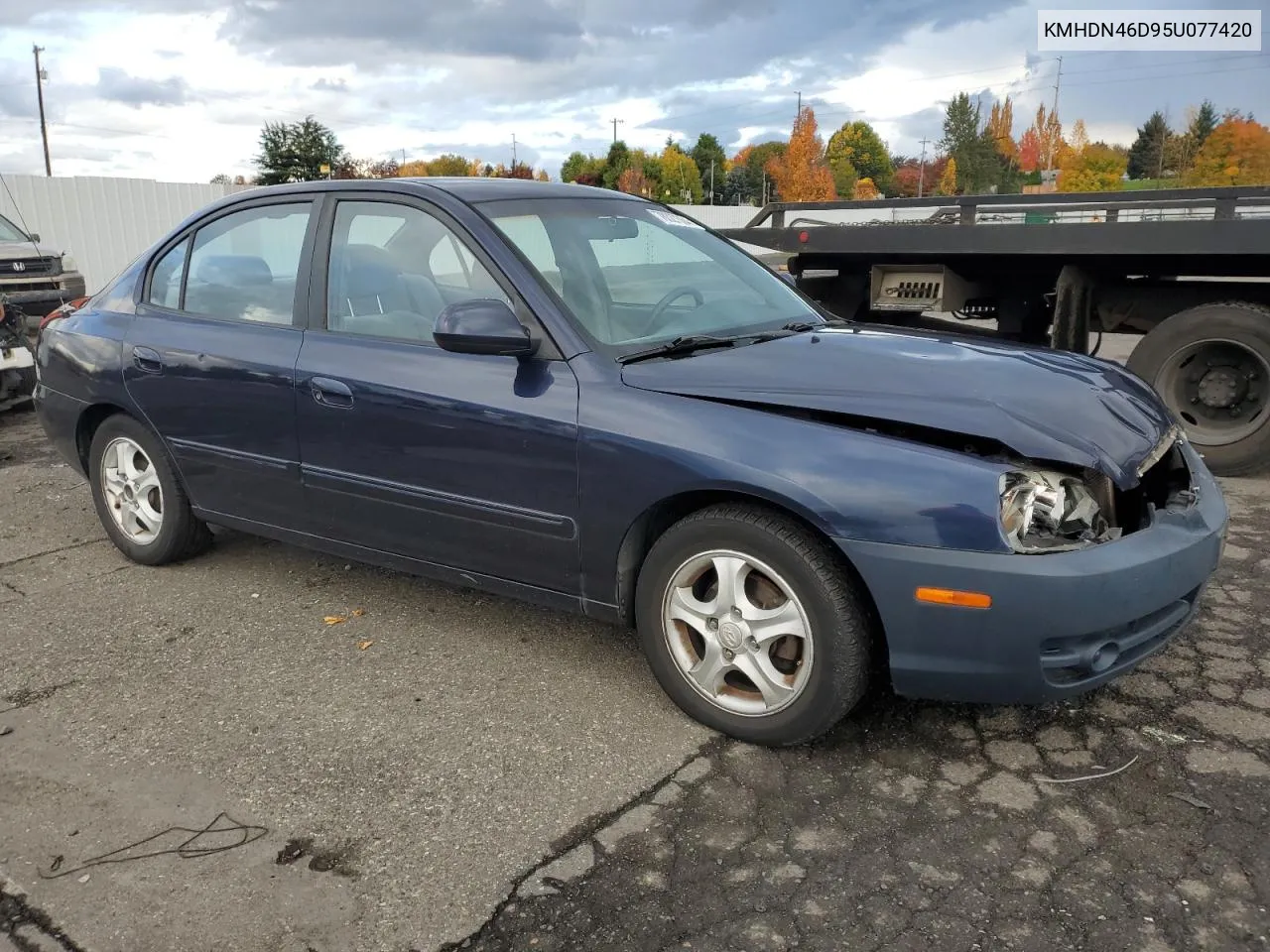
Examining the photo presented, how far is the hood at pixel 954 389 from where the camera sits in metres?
2.75

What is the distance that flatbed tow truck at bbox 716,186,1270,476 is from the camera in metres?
5.82

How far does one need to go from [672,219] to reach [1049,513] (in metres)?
2.18

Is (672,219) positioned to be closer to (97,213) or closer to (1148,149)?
(97,213)

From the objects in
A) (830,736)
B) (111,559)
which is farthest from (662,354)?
(111,559)

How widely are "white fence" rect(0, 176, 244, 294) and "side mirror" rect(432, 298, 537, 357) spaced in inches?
795

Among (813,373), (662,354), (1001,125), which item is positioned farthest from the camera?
(1001,125)

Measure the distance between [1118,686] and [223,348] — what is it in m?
3.48

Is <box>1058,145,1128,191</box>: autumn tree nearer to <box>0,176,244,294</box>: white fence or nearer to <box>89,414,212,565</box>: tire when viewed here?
<box>0,176,244,294</box>: white fence

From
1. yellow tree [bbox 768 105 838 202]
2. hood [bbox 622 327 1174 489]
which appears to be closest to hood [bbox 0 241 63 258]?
hood [bbox 622 327 1174 489]

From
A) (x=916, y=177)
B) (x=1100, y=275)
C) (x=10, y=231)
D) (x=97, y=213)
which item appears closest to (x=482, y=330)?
(x=1100, y=275)

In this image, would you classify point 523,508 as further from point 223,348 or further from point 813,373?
point 223,348

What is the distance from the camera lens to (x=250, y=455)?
4.02 meters

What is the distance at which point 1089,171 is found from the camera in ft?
212

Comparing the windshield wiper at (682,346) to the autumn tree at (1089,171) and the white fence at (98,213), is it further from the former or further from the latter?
the autumn tree at (1089,171)
